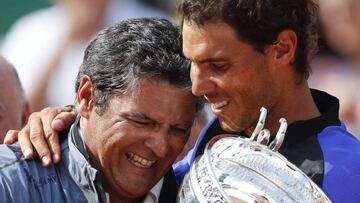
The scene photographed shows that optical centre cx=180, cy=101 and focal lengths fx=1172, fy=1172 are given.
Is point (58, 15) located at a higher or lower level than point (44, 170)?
lower

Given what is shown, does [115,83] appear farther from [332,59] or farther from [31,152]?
[332,59]

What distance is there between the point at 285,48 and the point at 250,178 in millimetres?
586

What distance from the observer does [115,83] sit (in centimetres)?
339

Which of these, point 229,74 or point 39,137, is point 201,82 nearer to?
point 229,74

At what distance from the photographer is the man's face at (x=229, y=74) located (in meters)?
3.16

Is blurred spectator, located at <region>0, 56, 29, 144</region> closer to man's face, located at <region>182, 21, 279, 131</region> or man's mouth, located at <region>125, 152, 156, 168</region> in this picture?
man's mouth, located at <region>125, 152, 156, 168</region>

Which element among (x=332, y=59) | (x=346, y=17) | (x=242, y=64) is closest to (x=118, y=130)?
(x=242, y=64)

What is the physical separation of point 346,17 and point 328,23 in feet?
0.57

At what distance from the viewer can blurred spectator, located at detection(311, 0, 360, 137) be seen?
5.30m

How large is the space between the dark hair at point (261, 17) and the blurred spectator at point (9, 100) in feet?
3.81

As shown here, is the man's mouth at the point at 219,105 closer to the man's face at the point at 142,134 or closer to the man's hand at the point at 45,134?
the man's face at the point at 142,134

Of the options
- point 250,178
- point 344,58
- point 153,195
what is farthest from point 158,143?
point 344,58

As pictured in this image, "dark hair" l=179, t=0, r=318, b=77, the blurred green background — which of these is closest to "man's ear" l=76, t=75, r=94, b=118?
"dark hair" l=179, t=0, r=318, b=77

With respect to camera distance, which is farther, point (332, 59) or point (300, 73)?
point (332, 59)
